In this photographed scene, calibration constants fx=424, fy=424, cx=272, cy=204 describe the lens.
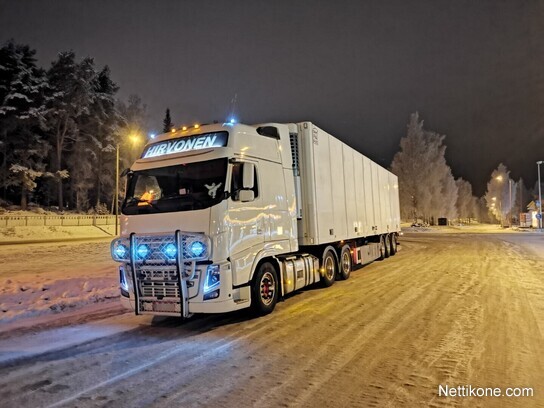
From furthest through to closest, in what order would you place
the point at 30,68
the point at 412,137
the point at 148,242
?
the point at 412,137
the point at 30,68
the point at 148,242

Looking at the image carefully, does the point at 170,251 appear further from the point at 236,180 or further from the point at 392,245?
the point at 392,245

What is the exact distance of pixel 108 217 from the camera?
45.2m

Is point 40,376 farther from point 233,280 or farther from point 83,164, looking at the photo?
point 83,164

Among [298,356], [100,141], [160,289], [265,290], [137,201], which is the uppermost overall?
[100,141]

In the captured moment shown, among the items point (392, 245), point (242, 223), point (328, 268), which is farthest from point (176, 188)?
point (392, 245)

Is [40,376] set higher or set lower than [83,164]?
lower

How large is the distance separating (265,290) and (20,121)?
43072mm

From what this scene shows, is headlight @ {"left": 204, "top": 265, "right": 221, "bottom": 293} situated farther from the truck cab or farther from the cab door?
the cab door

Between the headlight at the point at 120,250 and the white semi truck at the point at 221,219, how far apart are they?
0.06ft

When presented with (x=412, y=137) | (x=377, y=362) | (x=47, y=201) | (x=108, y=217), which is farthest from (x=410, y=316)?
(x=412, y=137)

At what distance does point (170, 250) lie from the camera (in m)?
6.98

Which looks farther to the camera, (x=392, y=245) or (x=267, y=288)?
(x=392, y=245)

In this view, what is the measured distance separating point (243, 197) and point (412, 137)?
62.2 meters

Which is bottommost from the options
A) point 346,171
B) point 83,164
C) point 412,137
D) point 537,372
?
point 537,372
